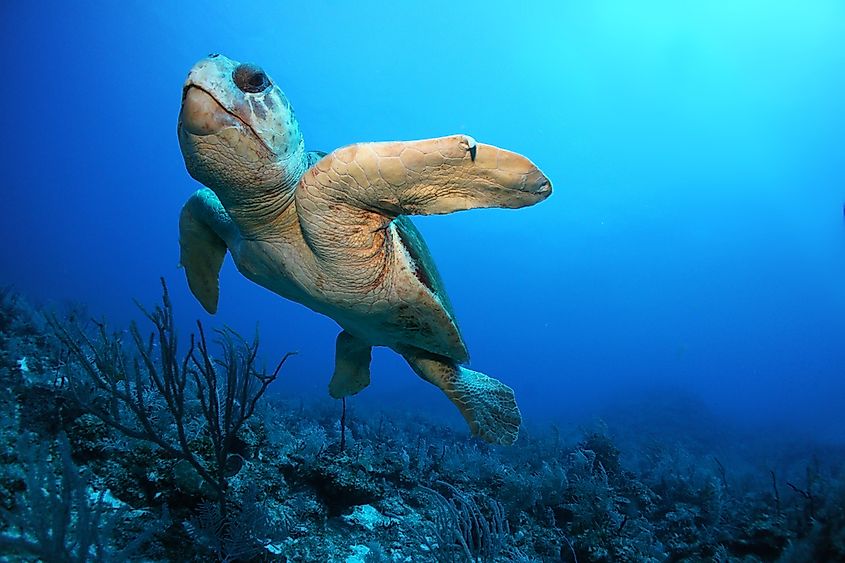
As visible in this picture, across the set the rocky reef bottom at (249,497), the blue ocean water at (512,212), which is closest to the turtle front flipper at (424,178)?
the rocky reef bottom at (249,497)

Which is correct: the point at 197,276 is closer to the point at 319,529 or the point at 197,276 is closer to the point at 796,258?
the point at 319,529

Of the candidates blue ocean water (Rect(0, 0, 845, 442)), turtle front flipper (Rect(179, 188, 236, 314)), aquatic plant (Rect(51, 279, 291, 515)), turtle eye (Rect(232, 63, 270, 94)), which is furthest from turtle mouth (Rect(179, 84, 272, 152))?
blue ocean water (Rect(0, 0, 845, 442))

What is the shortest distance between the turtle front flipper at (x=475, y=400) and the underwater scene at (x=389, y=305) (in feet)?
0.11

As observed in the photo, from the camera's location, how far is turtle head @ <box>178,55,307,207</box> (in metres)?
1.96

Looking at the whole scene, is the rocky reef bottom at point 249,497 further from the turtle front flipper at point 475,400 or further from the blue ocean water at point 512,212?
the blue ocean water at point 512,212

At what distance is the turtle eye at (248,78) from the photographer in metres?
2.06

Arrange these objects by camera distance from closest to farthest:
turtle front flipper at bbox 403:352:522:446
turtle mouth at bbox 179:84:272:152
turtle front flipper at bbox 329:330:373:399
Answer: turtle mouth at bbox 179:84:272:152 < turtle front flipper at bbox 403:352:522:446 < turtle front flipper at bbox 329:330:373:399

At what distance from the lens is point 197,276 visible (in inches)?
155

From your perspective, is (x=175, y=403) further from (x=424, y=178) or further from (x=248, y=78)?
(x=424, y=178)

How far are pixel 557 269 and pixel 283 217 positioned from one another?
283ft

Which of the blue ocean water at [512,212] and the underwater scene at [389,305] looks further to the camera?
the blue ocean water at [512,212]

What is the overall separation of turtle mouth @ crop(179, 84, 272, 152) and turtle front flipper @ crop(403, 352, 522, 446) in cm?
266

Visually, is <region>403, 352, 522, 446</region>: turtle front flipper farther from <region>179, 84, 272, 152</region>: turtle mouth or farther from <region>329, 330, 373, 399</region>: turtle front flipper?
<region>179, 84, 272, 152</region>: turtle mouth

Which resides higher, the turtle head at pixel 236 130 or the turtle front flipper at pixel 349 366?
the turtle head at pixel 236 130
